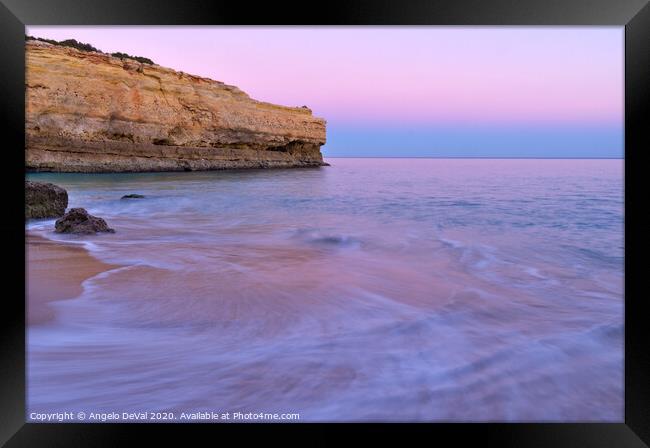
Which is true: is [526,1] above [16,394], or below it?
above

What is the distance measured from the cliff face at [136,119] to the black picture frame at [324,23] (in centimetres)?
1621

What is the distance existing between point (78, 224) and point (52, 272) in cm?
191

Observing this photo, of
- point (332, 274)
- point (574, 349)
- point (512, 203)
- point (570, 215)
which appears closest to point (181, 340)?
point (332, 274)

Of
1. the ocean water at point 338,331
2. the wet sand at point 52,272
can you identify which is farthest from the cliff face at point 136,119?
the ocean water at point 338,331

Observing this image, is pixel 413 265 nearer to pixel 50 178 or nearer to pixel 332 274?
pixel 332 274

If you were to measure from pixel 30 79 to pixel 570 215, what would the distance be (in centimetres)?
1950

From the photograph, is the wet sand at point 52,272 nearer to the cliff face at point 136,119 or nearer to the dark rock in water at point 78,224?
the dark rock in water at point 78,224

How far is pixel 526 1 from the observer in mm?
2146

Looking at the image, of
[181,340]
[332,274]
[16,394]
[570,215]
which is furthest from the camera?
[570,215]

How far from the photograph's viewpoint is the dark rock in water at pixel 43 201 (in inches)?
258

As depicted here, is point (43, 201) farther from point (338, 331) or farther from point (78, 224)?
point (338, 331)

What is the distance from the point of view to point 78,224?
5703mm

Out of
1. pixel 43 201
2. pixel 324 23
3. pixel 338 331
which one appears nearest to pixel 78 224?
pixel 43 201

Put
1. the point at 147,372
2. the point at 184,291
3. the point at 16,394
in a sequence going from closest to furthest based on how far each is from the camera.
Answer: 1. the point at 16,394
2. the point at 147,372
3. the point at 184,291
